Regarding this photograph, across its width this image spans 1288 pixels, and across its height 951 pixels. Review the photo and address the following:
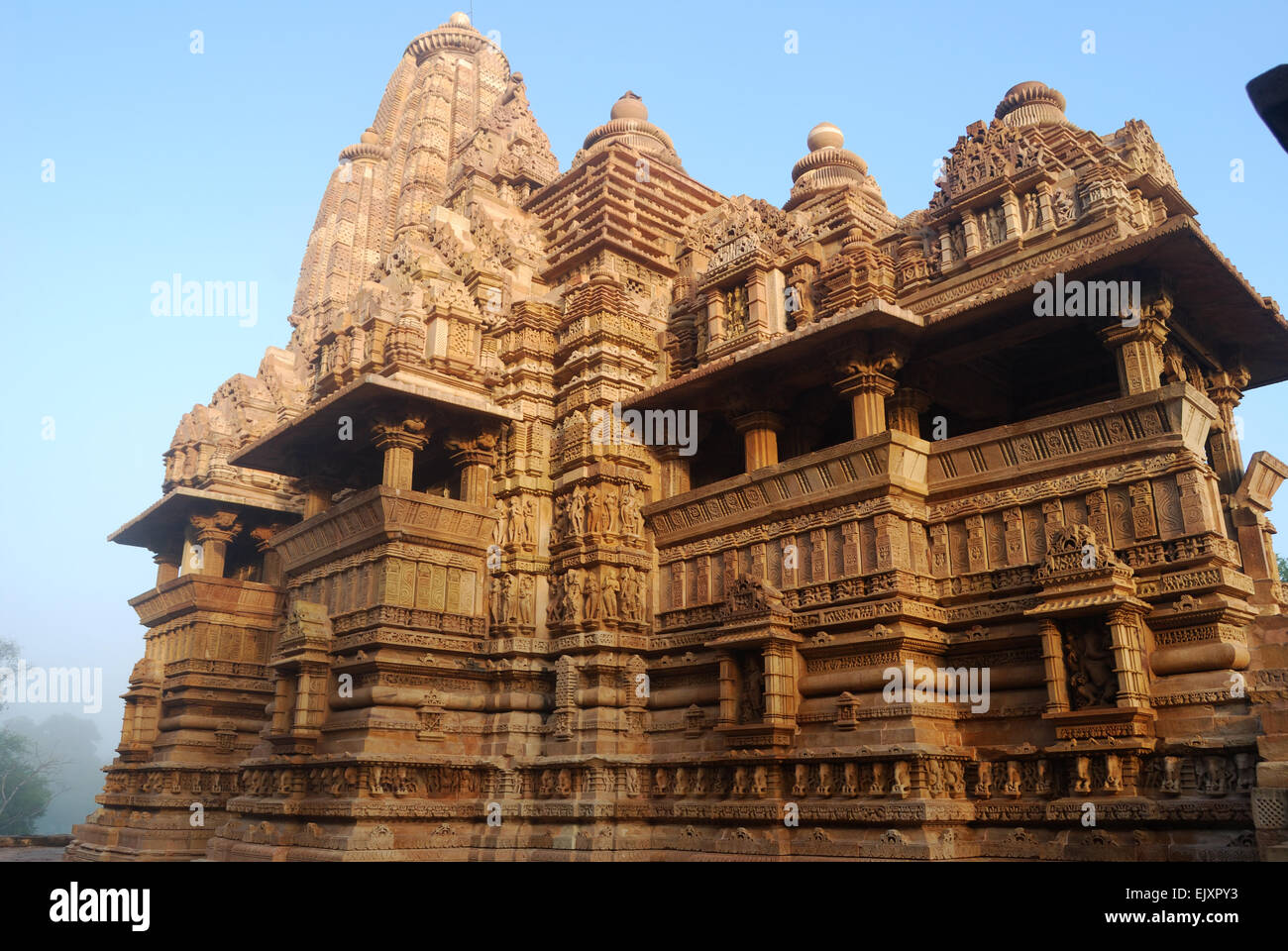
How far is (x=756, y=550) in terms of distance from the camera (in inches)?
688

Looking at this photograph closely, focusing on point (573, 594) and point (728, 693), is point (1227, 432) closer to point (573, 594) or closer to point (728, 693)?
point (728, 693)

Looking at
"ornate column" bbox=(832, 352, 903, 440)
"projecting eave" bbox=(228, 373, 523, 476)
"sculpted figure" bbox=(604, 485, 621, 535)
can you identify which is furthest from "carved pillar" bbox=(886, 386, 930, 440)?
"projecting eave" bbox=(228, 373, 523, 476)

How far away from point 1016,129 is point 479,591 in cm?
1344

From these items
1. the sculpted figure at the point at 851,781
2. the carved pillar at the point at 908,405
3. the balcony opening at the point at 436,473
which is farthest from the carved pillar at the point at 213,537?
the sculpted figure at the point at 851,781

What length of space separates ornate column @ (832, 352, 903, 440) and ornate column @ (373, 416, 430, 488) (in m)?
8.76

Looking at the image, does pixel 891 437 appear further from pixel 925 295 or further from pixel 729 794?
pixel 729 794

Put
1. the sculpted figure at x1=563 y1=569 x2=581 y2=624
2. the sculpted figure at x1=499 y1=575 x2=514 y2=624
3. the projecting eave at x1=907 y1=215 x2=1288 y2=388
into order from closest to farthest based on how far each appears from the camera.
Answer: the projecting eave at x1=907 y1=215 x2=1288 y2=388 < the sculpted figure at x1=563 y1=569 x2=581 y2=624 < the sculpted figure at x1=499 y1=575 x2=514 y2=624

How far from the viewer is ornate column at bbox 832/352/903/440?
16.2 meters

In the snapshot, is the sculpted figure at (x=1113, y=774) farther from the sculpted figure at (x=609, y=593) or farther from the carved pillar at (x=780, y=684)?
the sculpted figure at (x=609, y=593)

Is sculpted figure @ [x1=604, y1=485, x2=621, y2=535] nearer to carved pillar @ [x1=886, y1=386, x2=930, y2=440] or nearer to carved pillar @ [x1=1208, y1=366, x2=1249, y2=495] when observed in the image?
carved pillar @ [x1=886, y1=386, x2=930, y2=440]

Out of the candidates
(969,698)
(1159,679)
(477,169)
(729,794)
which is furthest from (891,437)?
(477,169)

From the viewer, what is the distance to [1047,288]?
14.4m

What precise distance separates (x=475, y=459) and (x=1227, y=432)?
14.0 meters

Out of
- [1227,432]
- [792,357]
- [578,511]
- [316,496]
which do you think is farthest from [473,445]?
[1227,432]
